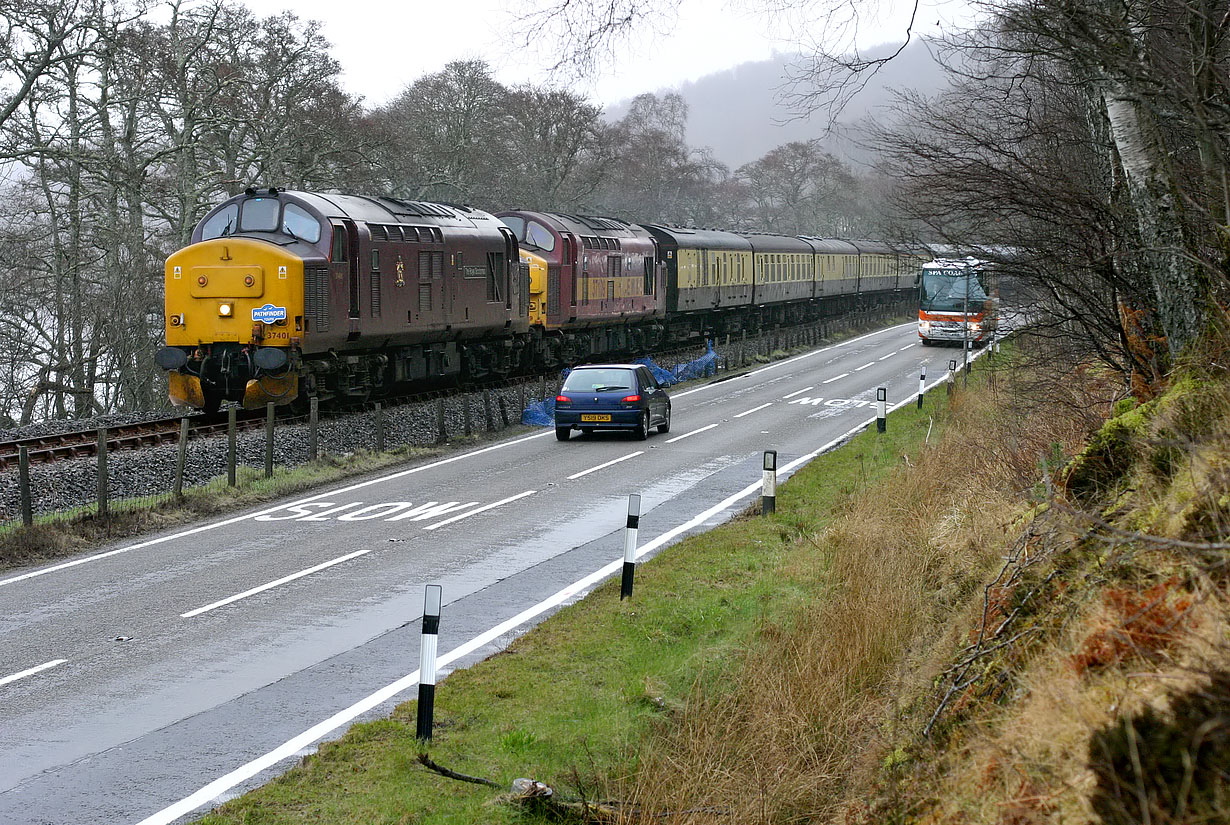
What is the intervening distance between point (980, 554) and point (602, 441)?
16483 millimetres

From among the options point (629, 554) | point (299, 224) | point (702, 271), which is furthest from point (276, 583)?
point (702, 271)

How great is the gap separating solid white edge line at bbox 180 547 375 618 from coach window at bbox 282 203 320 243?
10.5 metres

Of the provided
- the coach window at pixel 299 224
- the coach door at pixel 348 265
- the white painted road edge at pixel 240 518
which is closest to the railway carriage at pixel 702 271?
the white painted road edge at pixel 240 518

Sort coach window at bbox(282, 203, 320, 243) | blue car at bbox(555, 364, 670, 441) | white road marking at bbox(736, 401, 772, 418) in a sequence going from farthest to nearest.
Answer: white road marking at bbox(736, 401, 772, 418)
blue car at bbox(555, 364, 670, 441)
coach window at bbox(282, 203, 320, 243)

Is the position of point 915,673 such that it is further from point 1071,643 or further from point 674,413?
point 674,413

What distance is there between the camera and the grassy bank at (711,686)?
22.1 ft

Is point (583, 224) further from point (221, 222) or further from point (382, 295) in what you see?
point (221, 222)

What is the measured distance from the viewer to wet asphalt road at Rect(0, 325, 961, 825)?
7539 mm

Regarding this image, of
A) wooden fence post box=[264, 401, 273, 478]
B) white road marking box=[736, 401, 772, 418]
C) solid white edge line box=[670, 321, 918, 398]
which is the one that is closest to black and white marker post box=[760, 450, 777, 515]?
wooden fence post box=[264, 401, 273, 478]

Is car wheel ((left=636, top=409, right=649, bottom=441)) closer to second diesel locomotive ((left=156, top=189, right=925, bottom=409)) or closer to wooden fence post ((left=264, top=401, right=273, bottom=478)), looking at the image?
second diesel locomotive ((left=156, top=189, right=925, bottom=409))

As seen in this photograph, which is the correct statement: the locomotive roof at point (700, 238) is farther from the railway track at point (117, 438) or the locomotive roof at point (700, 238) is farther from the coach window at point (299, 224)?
the railway track at point (117, 438)

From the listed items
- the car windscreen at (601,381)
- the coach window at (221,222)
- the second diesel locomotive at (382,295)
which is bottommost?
the car windscreen at (601,381)

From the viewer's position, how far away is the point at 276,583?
496 inches

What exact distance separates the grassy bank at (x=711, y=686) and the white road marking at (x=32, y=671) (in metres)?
2.99
